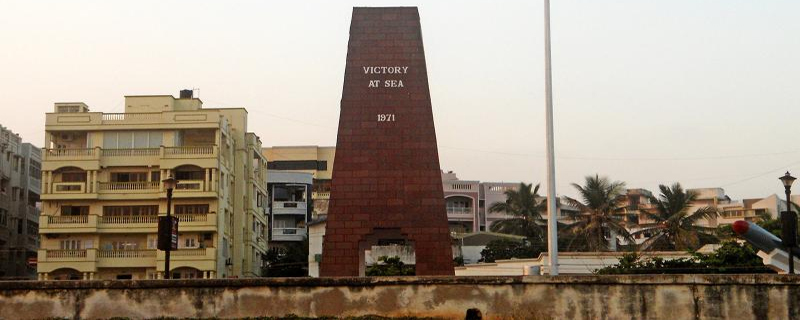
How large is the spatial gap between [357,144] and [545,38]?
300 inches

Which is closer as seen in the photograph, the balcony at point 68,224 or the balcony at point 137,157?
the balcony at point 68,224

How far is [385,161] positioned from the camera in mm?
32062

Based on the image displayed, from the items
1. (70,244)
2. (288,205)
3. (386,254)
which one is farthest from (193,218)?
(288,205)

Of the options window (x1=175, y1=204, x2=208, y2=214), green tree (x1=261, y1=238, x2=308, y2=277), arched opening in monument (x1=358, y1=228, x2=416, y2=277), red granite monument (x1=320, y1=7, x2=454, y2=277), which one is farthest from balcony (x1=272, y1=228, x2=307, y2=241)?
red granite monument (x1=320, y1=7, x2=454, y2=277)

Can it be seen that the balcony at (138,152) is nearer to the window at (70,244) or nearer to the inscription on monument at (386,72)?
the window at (70,244)

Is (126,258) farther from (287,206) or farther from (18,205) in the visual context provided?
(287,206)

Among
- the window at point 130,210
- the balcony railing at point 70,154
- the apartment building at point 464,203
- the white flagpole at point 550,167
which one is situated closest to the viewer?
the white flagpole at point 550,167

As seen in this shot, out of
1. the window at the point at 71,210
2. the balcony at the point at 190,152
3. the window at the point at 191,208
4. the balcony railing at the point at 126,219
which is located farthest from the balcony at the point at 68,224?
the balcony at the point at 190,152

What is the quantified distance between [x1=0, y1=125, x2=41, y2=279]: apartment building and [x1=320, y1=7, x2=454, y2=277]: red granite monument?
98.6ft

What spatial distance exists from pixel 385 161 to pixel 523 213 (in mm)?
38807

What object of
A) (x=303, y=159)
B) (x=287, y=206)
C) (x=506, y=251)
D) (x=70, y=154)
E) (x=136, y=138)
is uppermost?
(x=303, y=159)

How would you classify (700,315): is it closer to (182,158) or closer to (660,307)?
(660,307)

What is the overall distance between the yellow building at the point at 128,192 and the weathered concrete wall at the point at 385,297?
30995 mm

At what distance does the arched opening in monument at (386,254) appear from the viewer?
106 feet
